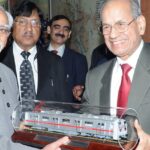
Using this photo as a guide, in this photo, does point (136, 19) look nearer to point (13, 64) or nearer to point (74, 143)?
point (74, 143)

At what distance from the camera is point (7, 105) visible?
2.03 meters

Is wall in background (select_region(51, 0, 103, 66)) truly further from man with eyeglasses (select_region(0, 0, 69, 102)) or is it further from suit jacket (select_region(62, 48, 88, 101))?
man with eyeglasses (select_region(0, 0, 69, 102))

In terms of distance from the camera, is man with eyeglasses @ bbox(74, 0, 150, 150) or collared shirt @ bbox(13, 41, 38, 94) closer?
man with eyeglasses @ bbox(74, 0, 150, 150)

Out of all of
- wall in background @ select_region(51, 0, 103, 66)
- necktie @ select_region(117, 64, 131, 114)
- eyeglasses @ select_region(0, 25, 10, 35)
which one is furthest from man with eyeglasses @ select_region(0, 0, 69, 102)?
wall in background @ select_region(51, 0, 103, 66)

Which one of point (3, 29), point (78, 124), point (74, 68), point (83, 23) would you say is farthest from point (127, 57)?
point (83, 23)

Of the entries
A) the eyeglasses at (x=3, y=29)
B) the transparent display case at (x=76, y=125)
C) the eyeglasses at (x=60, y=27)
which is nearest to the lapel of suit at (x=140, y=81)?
the transparent display case at (x=76, y=125)

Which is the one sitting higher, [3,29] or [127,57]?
[3,29]

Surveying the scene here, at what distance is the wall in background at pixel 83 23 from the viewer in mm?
4484

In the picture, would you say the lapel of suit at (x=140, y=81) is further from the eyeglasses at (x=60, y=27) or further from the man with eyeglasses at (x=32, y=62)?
the eyeglasses at (x=60, y=27)

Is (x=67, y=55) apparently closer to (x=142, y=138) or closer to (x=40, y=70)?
(x=40, y=70)

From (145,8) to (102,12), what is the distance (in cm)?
175

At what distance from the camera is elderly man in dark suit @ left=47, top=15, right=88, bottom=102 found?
362 cm

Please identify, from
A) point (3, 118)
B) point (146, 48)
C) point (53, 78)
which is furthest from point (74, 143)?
point (53, 78)

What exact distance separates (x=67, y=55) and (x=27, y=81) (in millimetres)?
1183
